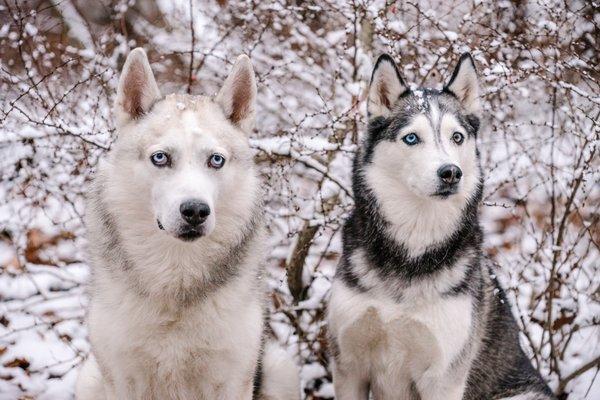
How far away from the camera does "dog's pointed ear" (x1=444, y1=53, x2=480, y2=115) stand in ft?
12.3

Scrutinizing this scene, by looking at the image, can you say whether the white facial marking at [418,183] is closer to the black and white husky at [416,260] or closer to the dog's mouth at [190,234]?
the black and white husky at [416,260]

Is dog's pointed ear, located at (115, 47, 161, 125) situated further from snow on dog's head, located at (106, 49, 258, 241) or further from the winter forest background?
the winter forest background

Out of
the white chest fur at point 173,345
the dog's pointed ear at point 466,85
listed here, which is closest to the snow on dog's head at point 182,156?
the white chest fur at point 173,345

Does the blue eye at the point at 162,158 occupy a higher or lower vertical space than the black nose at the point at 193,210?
higher

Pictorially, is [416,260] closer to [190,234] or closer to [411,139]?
[411,139]

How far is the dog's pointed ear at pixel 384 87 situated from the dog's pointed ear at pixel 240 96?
2.58 ft

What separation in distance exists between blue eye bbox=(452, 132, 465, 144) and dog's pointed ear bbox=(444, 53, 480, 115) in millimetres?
249

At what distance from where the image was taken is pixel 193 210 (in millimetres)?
2789

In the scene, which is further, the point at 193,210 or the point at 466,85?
the point at 466,85

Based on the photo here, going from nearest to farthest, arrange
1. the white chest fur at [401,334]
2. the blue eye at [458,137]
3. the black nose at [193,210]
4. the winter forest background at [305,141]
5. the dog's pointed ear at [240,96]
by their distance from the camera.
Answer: the black nose at [193,210] → the dog's pointed ear at [240,96] → the white chest fur at [401,334] → the blue eye at [458,137] → the winter forest background at [305,141]

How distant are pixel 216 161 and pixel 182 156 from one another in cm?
16

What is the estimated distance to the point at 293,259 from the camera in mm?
5176

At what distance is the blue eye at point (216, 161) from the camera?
3033mm

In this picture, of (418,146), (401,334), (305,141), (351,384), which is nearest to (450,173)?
(418,146)
